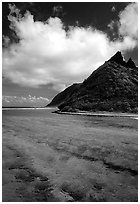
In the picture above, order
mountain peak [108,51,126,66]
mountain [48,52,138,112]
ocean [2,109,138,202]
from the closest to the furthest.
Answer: ocean [2,109,138,202]
mountain [48,52,138,112]
mountain peak [108,51,126,66]

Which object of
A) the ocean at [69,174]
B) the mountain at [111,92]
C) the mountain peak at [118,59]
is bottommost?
the ocean at [69,174]

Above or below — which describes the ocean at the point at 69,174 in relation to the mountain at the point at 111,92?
below

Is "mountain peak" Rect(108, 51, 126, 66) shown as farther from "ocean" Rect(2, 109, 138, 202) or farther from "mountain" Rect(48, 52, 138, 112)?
"ocean" Rect(2, 109, 138, 202)

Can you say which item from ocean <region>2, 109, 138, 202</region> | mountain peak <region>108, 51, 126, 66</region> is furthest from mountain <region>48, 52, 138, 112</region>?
ocean <region>2, 109, 138, 202</region>

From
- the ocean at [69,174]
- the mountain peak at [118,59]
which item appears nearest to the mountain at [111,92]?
the mountain peak at [118,59]

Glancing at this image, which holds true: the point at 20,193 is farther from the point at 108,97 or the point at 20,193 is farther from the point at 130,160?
the point at 108,97

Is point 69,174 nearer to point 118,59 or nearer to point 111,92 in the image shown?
point 111,92

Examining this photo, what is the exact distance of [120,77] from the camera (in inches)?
4176

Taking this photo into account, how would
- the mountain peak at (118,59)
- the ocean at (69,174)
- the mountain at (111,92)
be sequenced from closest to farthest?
the ocean at (69,174), the mountain at (111,92), the mountain peak at (118,59)

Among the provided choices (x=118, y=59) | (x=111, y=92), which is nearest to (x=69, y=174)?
(x=111, y=92)

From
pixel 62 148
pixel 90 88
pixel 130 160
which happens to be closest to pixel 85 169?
pixel 130 160

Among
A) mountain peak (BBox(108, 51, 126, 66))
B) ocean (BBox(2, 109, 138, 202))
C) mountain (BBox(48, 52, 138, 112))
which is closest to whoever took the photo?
ocean (BBox(2, 109, 138, 202))

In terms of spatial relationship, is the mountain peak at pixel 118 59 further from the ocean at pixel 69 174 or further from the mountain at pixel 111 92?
the ocean at pixel 69 174

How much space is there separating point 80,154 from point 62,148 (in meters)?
2.21
